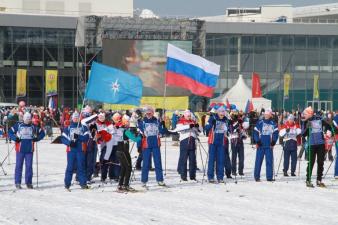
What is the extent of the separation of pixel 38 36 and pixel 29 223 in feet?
182

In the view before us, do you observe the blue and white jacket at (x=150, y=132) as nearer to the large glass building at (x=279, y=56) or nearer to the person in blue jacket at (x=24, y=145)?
the person in blue jacket at (x=24, y=145)

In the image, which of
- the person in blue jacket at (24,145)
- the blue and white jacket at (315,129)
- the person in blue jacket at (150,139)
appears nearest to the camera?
the person in blue jacket at (24,145)

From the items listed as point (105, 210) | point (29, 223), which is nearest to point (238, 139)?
point (105, 210)

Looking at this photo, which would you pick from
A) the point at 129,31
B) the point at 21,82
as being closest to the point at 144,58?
the point at 129,31

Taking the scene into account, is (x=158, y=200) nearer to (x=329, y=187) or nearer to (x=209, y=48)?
(x=329, y=187)

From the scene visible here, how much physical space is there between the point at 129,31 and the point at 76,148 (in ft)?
109

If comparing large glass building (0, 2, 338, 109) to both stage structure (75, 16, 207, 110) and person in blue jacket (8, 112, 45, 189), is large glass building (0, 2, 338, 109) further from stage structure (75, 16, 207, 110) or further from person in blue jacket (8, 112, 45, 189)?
person in blue jacket (8, 112, 45, 189)

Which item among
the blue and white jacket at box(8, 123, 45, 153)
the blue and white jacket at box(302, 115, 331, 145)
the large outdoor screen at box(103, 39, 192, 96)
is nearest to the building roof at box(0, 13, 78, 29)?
the large outdoor screen at box(103, 39, 192, 96)

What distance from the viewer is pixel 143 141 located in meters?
16.4

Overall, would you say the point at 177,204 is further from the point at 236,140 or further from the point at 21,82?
the point at 21,82

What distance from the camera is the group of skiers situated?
630 inches

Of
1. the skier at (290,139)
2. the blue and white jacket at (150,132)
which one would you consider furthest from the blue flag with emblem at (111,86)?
the skier at (290,139)

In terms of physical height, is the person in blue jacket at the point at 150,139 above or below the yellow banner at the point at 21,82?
below

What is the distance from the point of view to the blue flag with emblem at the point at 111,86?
17.2 metres
